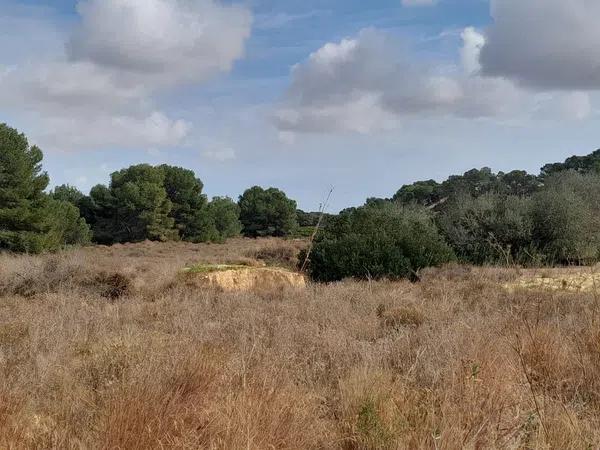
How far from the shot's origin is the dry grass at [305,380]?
10.5ft

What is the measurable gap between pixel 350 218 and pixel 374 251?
10.5 ft

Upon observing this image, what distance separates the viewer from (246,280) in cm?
1477

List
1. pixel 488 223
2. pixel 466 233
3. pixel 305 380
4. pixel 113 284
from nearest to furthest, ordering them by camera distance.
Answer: pixel 305 380 → pixel 113 284 → pixel 466 233 → pixel 488 223

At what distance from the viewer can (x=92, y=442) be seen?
3076mm

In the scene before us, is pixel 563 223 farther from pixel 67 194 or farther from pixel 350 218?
pixel 67 194

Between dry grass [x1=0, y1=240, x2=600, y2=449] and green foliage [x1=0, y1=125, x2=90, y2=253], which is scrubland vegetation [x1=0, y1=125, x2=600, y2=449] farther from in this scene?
green foliage [x1=0, y1=125, x2=90, y2=253]

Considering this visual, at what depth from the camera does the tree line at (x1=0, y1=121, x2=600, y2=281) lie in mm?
17797

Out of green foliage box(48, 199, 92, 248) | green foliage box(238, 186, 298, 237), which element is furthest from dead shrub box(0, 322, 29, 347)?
green foliage box(238, 186, 298, 237)

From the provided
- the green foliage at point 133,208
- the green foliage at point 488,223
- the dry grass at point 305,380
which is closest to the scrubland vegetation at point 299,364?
the dry grass at point 305,380

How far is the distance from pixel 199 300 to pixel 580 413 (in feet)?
25.3

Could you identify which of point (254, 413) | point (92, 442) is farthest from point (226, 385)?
point (92, 442)

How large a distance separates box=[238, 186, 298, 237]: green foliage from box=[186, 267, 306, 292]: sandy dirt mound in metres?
42.9

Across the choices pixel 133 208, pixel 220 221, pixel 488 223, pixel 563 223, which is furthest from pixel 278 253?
pixel 220 221

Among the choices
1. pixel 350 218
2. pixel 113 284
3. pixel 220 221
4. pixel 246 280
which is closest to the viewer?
pixel 113 284
